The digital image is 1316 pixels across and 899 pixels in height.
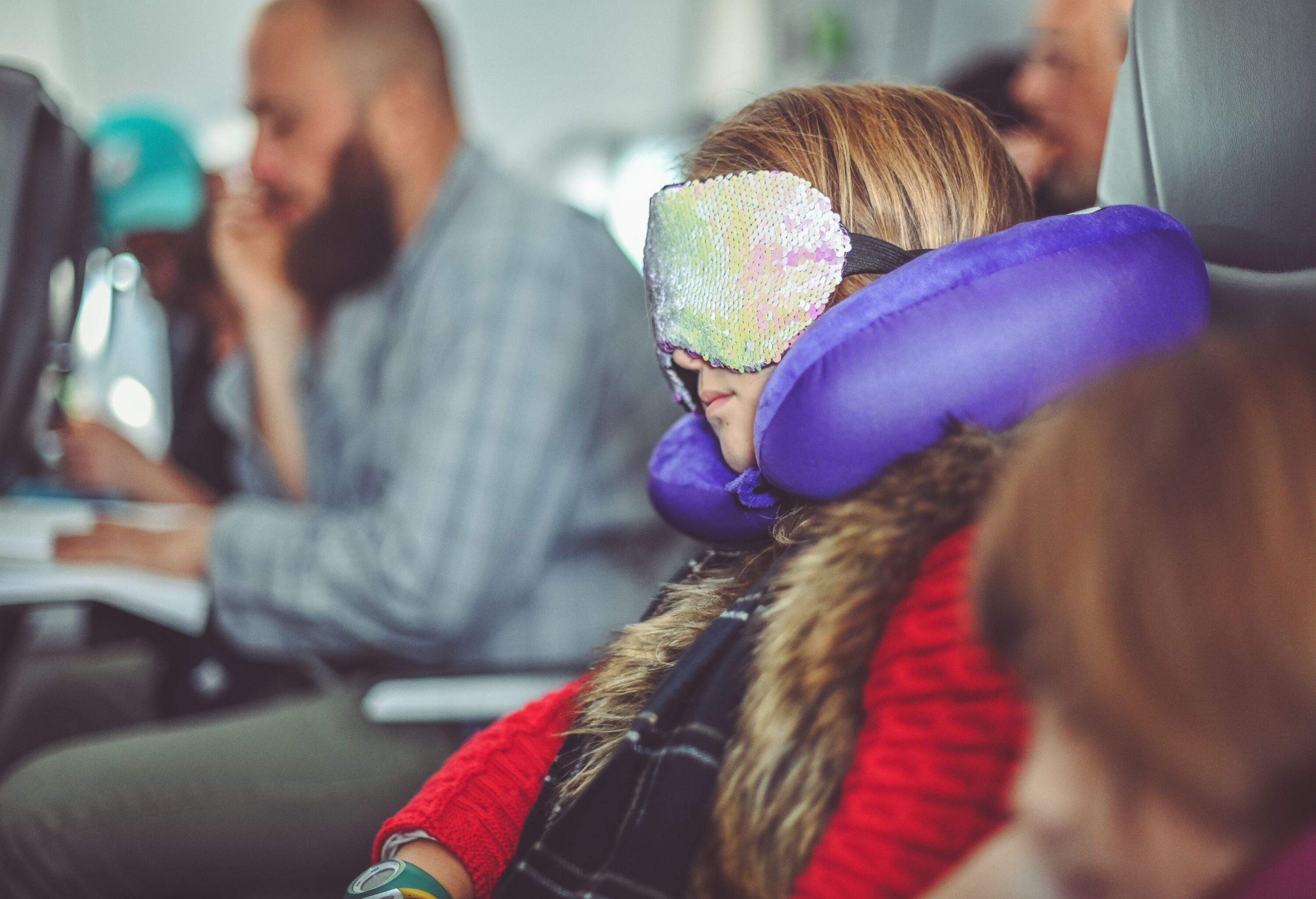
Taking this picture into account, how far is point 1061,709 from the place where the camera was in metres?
0.37

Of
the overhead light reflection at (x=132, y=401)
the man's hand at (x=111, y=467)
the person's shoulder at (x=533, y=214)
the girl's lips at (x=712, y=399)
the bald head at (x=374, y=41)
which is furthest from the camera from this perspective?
the overhead light reflection at (x=132, y=401)

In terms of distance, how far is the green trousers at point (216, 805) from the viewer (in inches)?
44.2

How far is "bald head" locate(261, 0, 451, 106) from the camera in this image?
5.27 feet

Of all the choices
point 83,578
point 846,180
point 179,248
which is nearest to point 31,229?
point 83,578

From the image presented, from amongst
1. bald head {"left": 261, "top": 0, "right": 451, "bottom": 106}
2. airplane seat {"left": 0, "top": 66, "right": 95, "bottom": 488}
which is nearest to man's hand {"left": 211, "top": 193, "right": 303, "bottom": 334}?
bald head {"left": 261, "top": 0, "right": 451, "bottom": 106}

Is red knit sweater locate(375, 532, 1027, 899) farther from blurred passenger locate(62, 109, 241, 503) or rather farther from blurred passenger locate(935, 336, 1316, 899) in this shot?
blurred passenger locate(62, 109, 241, 503)

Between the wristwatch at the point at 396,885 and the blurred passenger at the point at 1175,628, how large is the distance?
19.0 inches

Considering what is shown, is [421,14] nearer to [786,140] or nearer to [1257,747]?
[786,140]

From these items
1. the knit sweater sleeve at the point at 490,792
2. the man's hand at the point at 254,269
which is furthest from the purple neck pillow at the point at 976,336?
the man's hand at the point at 254,269

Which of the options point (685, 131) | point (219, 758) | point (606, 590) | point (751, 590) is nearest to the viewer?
point (751, 590)

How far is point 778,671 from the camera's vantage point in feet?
1.82

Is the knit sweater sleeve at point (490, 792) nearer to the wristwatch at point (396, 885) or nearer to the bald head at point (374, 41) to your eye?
the wristwatch at point (396, 885)

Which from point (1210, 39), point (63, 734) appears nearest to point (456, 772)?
point (1210, 39)

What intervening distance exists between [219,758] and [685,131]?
10.00ft
